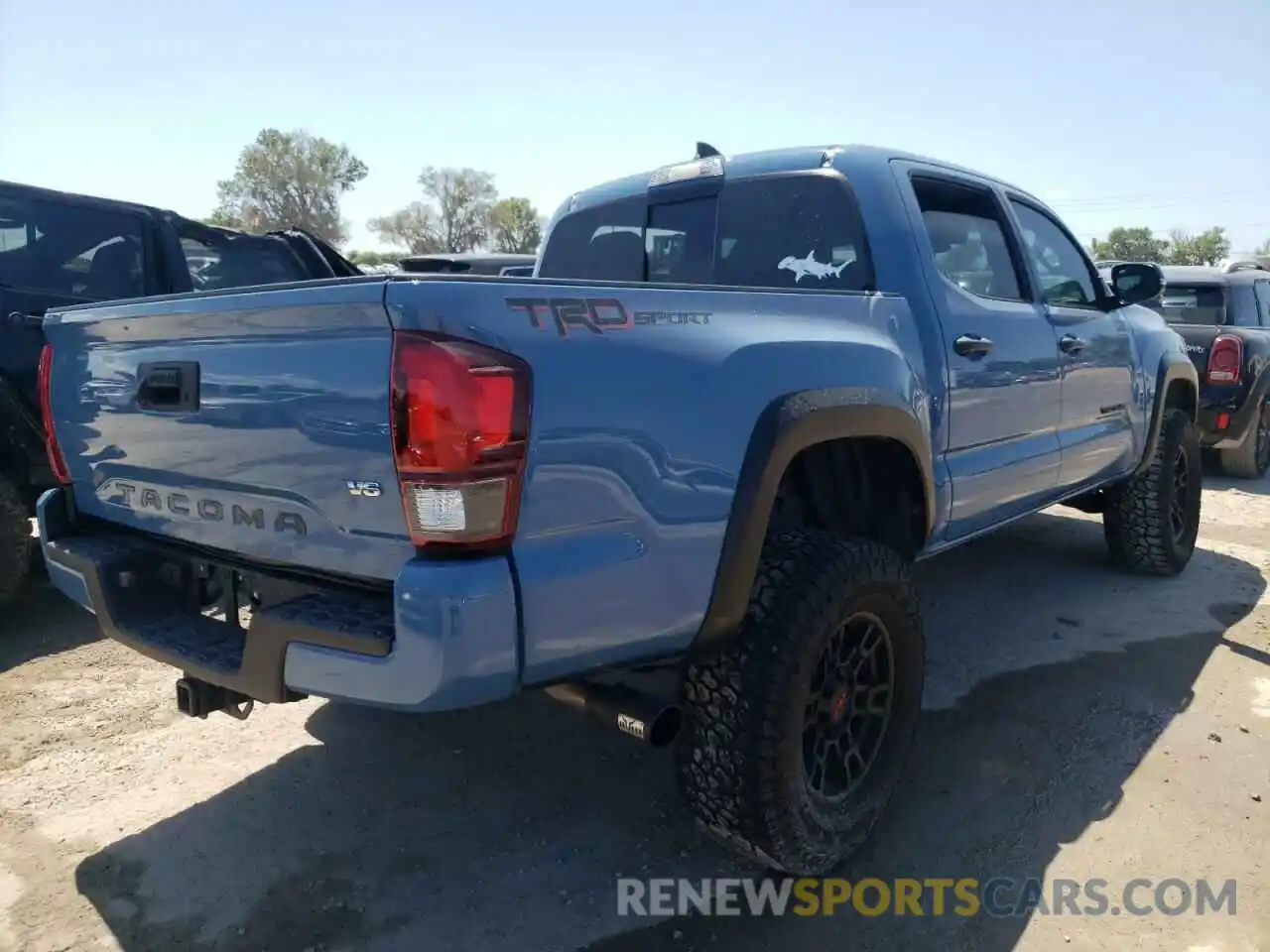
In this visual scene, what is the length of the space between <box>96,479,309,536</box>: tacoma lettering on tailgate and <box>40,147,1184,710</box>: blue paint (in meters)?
0.01

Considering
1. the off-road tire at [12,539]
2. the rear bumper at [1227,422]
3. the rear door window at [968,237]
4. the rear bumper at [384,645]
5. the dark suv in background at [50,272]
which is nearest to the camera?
the rear bumper at [384,645]

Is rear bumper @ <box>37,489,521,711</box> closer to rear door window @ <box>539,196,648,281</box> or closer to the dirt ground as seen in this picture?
the dirt ground

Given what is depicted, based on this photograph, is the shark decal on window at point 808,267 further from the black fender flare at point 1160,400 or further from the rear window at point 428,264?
the rear window at point 428,264

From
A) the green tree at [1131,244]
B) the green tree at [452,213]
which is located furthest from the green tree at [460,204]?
the green tree at [1131,244]

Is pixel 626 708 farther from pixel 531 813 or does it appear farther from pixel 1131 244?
pixel 1131 244

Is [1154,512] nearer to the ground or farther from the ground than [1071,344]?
nearer to the ground

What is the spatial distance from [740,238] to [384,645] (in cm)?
212

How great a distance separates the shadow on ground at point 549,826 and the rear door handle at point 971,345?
135 centimetres

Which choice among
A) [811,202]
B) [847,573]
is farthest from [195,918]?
[811,202]

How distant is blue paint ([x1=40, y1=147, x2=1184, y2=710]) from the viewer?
1735 millimetres

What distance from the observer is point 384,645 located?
1.76 meters

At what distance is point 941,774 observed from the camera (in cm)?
305

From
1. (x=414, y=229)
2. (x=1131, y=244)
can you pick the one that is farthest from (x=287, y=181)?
(x=1131, y=244)

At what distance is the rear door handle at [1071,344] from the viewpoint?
3.79 meters
